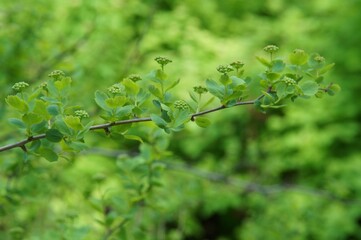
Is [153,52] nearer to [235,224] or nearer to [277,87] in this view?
[235,224]

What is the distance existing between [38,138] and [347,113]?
4.01 meters

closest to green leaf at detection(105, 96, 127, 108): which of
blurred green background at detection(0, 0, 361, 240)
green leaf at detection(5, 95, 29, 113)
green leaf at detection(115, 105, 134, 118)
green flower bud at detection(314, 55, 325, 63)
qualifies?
green leaf at detection(115, 105, 134, 118)

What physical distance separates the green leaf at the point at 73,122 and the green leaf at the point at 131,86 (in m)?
0.11

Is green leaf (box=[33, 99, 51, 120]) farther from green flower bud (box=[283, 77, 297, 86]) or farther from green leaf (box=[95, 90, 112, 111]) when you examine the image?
green flower bud (box=[283, 77, 297, 86])

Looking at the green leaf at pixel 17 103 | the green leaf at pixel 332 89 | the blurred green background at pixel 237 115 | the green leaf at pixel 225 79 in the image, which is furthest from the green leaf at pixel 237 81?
the blurred green background at pixel 237 115

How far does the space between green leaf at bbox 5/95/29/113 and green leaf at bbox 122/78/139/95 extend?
0.51ft

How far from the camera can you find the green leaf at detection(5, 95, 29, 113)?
2.78ft

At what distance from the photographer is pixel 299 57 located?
989 millimetres

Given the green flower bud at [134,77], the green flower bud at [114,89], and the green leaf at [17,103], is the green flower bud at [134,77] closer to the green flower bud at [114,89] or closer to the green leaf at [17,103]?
the green flower bud at [114,89]

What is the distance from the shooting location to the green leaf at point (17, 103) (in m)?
0.85

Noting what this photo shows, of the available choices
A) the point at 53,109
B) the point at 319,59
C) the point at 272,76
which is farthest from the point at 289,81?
the point at 53,109

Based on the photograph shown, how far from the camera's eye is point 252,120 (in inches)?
204

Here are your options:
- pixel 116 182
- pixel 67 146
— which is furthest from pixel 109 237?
pixel 116 182

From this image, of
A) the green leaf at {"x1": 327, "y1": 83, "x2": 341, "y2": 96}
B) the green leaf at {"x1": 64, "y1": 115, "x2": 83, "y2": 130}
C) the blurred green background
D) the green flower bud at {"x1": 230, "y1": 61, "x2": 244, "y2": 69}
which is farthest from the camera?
the blurred green background
